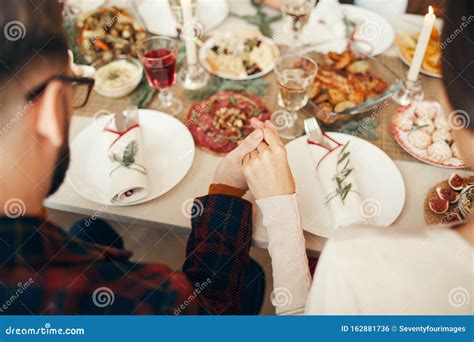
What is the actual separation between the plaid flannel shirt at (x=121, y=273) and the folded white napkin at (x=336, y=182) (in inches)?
5.8

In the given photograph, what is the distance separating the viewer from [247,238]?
2.37 feet

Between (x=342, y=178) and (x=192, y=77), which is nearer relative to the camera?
(x=342, y=178)

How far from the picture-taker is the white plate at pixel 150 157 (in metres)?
0.76

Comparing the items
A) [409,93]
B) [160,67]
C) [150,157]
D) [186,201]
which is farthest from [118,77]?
[409,93]

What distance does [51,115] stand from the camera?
2.70 feet

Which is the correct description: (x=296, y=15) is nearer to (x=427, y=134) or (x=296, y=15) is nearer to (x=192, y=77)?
(x=192, y=77)

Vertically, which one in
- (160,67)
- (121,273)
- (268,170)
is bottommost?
(121,273)

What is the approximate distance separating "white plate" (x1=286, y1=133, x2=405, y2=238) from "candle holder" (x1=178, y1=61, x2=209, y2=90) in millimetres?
276

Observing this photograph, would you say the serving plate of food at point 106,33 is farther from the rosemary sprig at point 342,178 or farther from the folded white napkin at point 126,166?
the rosemary sprig at point 342,178

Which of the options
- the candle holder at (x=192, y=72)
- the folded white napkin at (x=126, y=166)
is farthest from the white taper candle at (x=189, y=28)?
the folded white napkin at (x=126, y=166)

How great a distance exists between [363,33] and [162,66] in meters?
0.52

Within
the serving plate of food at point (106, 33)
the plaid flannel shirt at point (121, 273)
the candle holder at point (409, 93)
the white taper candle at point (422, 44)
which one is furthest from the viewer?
the serving plate of food at point (106, 33)
